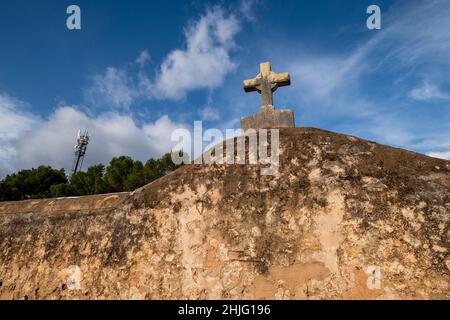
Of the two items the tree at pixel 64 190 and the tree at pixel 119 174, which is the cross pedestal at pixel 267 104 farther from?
the tree at pixel 64 190

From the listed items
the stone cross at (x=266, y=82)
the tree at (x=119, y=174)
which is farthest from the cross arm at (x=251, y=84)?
the tree at (x=119, y=174)

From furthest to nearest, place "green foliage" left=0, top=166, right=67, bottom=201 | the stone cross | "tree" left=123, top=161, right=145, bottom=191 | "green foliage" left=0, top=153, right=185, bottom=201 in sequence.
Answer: "green foliage" left=0, top=166, right=67, bottom=201 < "green foliage" left=0, top=153, right=185, bottom=201 < "tree" left=123, top=161, right=145, bottom=191 < the stone cross

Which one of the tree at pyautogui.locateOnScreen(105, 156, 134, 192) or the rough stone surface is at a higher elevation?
the tree at pyautogui.locateOnScreen(105, 156, 134, 192)

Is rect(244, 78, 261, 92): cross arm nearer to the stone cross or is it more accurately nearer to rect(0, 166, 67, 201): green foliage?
the stone cross

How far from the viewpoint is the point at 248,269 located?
257cm

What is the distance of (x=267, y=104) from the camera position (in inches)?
141

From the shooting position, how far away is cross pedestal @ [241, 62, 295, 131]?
3.34 meters

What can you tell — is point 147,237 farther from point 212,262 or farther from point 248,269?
point 248,269

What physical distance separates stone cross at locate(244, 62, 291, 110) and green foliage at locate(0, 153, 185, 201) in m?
13.1

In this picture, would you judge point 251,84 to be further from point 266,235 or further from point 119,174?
point 119,174

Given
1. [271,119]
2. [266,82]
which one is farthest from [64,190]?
[271,119]

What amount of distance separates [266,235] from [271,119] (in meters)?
1.27

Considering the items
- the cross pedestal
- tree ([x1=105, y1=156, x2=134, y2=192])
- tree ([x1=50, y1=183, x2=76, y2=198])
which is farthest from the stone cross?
tree ([x1=50, y1=183, x2=76, y2=198])
